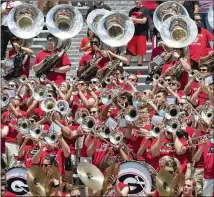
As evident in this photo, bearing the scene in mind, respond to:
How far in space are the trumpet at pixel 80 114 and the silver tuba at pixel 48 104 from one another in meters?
0.40

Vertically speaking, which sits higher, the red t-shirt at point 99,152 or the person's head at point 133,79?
the person's head at point 133,79

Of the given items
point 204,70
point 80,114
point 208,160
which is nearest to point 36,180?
point 80,114

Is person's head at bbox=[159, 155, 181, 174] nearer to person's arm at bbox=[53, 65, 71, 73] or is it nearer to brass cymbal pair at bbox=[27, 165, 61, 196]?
brass cymbal pair at bbox=[27, 165, 61, 196]

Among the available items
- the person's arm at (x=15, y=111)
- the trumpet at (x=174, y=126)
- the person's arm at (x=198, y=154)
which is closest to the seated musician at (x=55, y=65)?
the person's arm at (x=15, y=111)

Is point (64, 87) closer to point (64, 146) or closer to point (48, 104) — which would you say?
point (48, 104)

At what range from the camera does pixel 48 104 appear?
19.6 m

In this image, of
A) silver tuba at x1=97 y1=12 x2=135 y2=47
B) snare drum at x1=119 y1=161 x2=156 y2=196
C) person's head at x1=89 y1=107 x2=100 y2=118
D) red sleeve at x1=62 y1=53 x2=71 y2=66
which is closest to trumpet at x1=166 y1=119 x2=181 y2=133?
snare drum at x1=119 y1=161 x2=156 y2=196

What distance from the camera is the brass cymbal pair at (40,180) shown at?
1781cm

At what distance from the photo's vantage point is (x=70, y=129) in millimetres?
19234

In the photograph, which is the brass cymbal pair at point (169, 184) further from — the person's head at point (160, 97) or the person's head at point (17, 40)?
the person's head at point (17, 40)

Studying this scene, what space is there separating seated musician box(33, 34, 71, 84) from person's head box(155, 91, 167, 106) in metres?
1.87

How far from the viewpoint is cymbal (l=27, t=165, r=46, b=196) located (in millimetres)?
17859

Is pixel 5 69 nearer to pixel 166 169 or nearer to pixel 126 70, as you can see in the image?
pixel 126 70

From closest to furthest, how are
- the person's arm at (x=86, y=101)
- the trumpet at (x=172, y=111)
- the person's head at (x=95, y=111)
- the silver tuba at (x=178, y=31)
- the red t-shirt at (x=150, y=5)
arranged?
the trumpet at (x=172, y=111) → the person's head at (x=95, y=111) → the person's arm at (x=86, y=101) → the silver tuba at (x=178, y=31) → the red t-shirt at (x=150, y=5)
